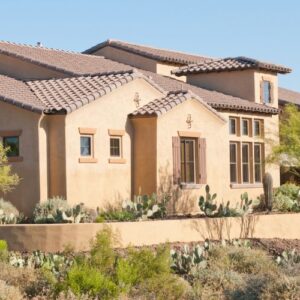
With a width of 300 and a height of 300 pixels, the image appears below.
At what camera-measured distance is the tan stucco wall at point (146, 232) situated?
23.8 metres

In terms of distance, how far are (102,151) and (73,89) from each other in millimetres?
2665

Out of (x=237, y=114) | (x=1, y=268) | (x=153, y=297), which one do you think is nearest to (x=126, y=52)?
(x=237, y=114)

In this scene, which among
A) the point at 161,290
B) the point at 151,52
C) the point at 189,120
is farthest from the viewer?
the point at 151,52

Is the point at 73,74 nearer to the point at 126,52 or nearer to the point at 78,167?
the point at 78,167

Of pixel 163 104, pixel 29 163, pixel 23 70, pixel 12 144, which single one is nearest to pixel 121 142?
pixel 163 104

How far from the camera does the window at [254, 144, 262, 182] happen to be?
123ft

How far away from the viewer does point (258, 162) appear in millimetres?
37688

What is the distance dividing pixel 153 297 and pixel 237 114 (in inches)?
838

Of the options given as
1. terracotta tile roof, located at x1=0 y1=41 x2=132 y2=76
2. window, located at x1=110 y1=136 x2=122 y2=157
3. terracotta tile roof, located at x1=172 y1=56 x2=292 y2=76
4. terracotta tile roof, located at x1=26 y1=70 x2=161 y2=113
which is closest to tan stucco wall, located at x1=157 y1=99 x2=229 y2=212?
window, located at x1=110 y1=136 x2=122 y2=157

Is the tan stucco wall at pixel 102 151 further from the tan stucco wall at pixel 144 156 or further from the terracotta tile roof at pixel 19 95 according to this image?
the terracotta tile roof at pixel 19 95

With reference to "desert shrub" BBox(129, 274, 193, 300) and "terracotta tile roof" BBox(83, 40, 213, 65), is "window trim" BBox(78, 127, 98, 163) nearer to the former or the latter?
"desert shrub" BBox(129, 274, 193, 300)

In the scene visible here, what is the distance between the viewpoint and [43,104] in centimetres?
2847

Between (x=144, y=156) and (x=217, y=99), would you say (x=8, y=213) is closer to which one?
(x=144, y=156)

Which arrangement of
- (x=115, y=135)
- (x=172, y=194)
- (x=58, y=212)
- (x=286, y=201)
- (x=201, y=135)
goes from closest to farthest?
(x=58, y=212) → (x=115, y=135) → (x=172, y=194) → (x=201, y=135) → (x=286, y=201)
